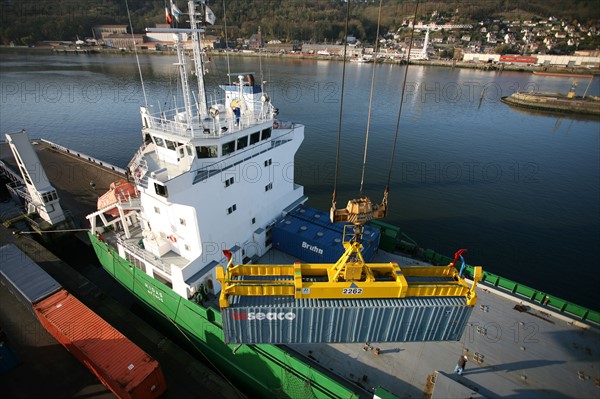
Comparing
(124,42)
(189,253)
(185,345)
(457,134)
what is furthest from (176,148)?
(124,42)

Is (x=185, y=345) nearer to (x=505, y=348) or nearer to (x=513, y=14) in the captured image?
(x=505, y=348)

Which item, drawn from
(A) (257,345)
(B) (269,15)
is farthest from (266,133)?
(B) (269,15)

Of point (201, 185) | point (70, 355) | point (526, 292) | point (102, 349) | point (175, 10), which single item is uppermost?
point (175, 10)

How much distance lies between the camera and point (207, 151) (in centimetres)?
1161

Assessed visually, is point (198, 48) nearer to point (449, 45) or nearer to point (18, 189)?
point (18, 189)

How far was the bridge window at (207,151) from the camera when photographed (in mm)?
11491

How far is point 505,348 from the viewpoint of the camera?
1036 centimetres

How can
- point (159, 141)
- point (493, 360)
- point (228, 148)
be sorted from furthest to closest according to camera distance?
point (159, 141)
point (228, 148)
point (493, 360)

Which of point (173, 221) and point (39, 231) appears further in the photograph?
point (39, 231)

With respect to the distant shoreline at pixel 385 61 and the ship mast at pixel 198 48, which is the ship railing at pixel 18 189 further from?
the distant shoreline at pixel 385 61

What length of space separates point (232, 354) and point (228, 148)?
319 inches

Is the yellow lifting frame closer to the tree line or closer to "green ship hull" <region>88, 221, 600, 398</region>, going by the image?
"green ship hull" <region>88, 221, 600, 398</region>

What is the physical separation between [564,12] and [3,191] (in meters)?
241

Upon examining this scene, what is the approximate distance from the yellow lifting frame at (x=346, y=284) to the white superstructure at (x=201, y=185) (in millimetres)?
3560
